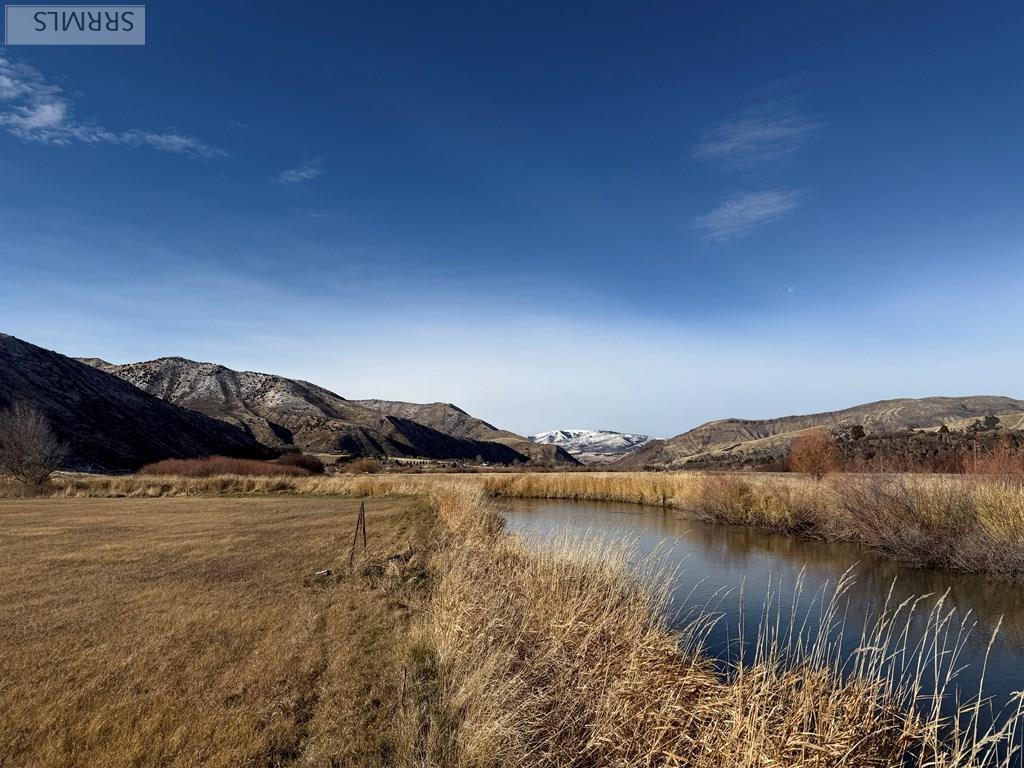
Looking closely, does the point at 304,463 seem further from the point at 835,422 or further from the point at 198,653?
the point at 835,422

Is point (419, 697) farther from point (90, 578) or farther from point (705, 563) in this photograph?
point (705, 563)

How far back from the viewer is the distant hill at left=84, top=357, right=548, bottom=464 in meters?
128

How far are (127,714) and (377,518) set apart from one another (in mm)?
18512

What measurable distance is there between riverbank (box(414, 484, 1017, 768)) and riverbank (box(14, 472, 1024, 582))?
32.4 ft

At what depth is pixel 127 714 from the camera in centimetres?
587

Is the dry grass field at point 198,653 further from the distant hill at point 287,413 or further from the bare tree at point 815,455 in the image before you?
the distant hill at point 287,413

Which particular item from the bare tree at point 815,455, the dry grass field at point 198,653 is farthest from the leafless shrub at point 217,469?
the bare tree at point 815,455

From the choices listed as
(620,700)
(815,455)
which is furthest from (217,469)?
(620,700)

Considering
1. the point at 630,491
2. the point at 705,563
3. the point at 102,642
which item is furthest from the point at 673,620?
the point at 630,491

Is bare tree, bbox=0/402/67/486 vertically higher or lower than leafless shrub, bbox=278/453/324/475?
higher

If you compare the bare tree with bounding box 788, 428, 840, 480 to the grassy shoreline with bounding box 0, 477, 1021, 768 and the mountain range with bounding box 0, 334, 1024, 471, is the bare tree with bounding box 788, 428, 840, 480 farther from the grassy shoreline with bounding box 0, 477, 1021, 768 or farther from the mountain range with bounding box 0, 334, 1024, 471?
the grassy shoreline with bounding box 0, 477, 1021, 768

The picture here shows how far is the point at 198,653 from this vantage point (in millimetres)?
7648

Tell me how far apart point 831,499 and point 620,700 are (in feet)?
67.8

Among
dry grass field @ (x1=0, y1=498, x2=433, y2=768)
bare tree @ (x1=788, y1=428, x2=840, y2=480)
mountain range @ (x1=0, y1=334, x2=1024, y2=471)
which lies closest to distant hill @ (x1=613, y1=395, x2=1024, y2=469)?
mountain range @ (x1=0, y1=334, x2=1024, y2=471)
